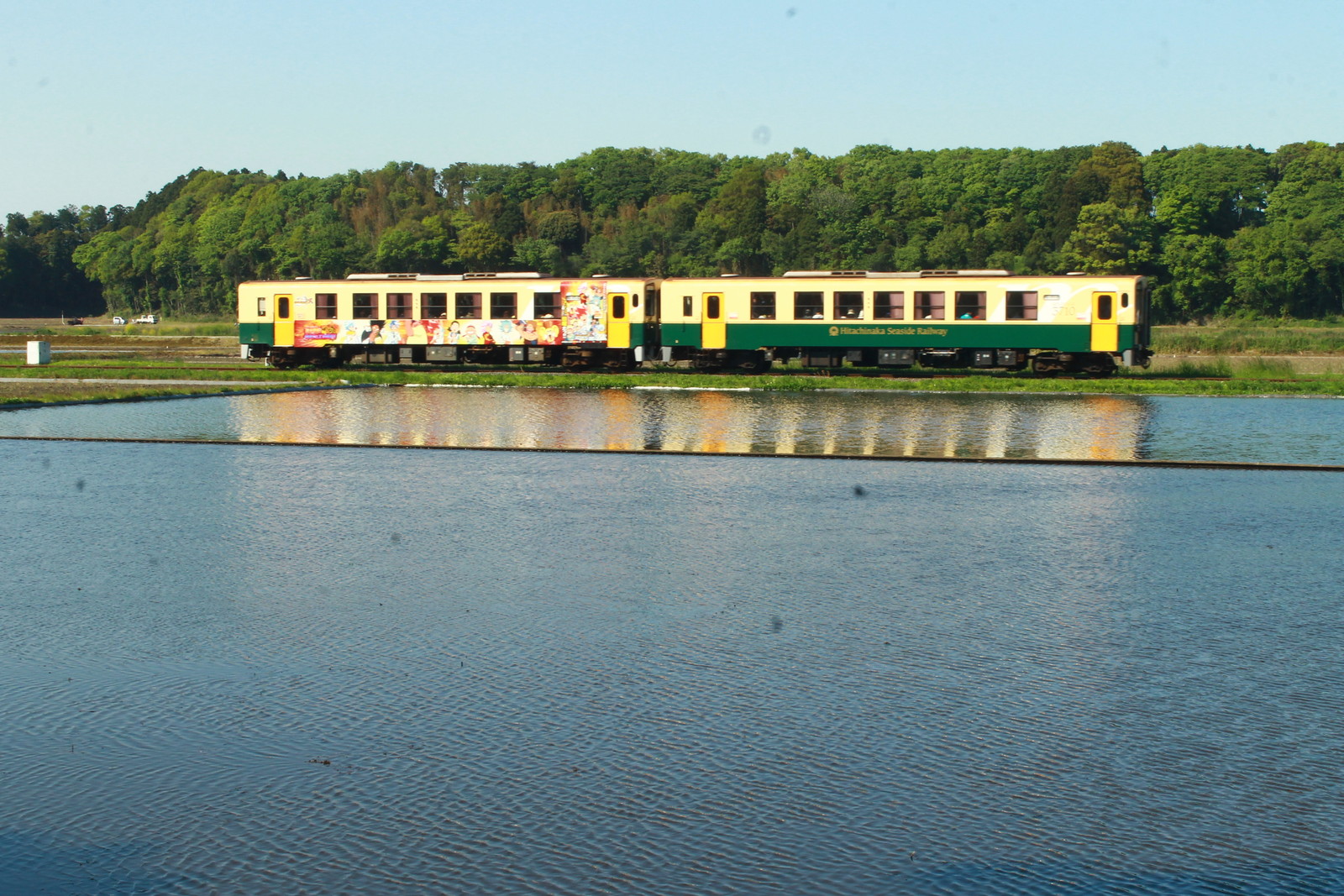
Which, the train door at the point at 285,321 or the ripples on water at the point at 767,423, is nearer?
the ripples on water at the point at 767,423

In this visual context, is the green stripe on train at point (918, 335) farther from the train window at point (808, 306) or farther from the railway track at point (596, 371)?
the railway track at point (596, 371)

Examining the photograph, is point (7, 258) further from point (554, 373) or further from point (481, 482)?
point (481, 482)

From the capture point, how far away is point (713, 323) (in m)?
41.6

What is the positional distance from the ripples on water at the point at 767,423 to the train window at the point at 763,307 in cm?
1002

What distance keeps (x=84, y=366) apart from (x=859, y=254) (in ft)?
346

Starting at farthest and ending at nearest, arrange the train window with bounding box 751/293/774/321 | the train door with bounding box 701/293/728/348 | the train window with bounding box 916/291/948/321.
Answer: the train door with bounding box 701/293/728/348, the train window with bounding box 751/293/774/321, the train window with bounding box 916/291/948/321

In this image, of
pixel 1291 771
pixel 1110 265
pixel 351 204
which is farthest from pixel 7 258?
pixel 1291 771

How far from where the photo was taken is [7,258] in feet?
557

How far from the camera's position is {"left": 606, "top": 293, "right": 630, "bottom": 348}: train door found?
4238 cm

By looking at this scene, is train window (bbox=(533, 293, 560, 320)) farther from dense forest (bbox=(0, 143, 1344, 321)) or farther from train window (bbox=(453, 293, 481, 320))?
dense forest (bbox=(0, 143, 1344, 321))

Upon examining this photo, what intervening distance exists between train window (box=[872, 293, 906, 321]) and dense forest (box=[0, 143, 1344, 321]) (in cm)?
7916

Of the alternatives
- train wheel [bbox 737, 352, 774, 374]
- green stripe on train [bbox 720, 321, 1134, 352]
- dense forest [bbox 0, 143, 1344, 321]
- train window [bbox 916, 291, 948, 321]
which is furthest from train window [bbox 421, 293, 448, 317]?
dense forest [bbox 0, 143, 1344, 321]

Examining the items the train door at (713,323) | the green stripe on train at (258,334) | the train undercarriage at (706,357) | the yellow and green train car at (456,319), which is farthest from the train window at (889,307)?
the green stripe on train at (258,334)

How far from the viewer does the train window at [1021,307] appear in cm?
3862
